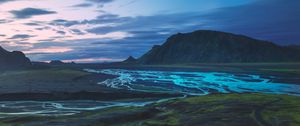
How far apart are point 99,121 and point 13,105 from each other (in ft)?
88.1

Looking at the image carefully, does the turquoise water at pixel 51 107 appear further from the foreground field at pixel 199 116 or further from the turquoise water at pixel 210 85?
the turquoise water at pixel 210 85

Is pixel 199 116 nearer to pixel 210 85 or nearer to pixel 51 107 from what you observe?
pixel 51 107

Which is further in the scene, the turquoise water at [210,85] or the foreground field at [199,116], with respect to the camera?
the turquoise water at [210,85]

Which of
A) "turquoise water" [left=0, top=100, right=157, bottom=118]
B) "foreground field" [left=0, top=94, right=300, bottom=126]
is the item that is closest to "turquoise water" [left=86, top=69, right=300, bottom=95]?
"turquoise water" [left=0, top=100, right=157, bottom=118]

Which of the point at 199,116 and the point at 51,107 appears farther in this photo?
the point at 51,107

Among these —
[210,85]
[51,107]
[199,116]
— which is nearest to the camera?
[199,116]

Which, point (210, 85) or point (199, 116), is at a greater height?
point (199, 116)

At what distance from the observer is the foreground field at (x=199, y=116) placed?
40.7 metres

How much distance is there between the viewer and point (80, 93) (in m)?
73.9

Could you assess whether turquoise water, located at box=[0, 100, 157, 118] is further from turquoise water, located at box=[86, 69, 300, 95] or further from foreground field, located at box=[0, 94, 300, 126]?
turquoise water, located at box=[86, 69, 300, 95]

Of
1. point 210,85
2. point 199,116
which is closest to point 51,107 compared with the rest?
point 199,116

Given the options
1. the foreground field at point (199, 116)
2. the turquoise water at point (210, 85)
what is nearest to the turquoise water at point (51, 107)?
the foreground field at point (199, 116)

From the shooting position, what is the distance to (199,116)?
4497cm

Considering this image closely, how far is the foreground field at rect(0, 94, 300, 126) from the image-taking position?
40719mm
